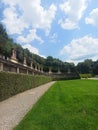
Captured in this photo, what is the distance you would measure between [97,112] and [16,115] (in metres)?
3.21

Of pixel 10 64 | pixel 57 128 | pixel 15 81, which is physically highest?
pixel 10 64

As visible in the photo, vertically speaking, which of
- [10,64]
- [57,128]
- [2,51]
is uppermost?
[2,51]

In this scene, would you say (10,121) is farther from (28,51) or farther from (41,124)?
(28,51)

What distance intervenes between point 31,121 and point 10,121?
76 cm

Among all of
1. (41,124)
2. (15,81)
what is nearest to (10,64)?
(15,81)

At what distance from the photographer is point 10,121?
7.45 meters

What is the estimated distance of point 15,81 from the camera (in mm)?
16578

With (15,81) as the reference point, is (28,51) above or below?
above

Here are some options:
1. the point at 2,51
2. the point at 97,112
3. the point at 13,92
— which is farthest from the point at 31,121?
the point at 2,51

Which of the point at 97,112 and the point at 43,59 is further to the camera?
the point at 43,59

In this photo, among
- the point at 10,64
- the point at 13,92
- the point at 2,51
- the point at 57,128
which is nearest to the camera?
the point at 57,128

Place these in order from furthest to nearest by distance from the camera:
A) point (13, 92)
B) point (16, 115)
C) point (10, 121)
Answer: point (13, 92)
point (16, 115)
point (10, 121)

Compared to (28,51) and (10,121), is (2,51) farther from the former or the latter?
(10,121)

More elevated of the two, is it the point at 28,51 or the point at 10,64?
the point at 28,51
